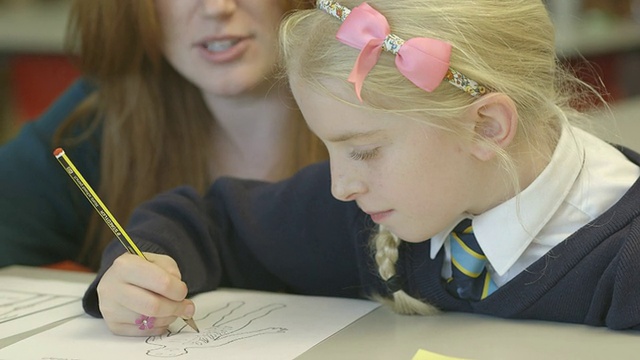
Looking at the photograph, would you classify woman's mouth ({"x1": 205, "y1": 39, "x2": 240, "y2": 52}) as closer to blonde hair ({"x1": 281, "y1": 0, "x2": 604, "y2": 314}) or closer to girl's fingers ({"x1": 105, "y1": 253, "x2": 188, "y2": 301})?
blonde hair ({"x1": 281, "y1": 0, "x2": 604, "y2": 314})

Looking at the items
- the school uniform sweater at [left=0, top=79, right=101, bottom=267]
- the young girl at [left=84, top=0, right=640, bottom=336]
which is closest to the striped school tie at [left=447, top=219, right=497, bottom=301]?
the young girl at [left=84, top=0, right=640, bottom=336]

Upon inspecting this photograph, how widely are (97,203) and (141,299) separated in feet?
0.36

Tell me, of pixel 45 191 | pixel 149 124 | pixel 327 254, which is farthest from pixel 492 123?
pixel 45 191

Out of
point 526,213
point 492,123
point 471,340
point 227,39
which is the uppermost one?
point 227,39

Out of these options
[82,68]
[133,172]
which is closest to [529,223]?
[133,172]

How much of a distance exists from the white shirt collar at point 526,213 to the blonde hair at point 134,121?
1.91ft

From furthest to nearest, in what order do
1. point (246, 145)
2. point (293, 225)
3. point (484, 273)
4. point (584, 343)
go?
point (246, 145) → point (293, 225) → point (484, 273) → point (584, 343)

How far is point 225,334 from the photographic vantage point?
1006mm

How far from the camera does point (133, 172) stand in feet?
5.23

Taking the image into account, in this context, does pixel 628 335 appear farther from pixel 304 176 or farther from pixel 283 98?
pixel 283 98

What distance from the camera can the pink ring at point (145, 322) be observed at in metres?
1.00

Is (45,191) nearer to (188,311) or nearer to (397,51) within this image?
(188,311)

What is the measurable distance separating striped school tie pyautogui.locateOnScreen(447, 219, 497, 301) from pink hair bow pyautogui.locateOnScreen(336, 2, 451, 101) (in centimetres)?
21

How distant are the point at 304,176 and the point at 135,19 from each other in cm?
45
